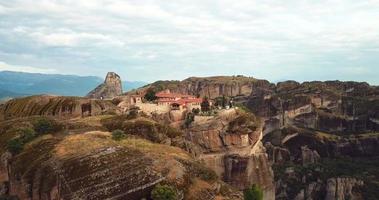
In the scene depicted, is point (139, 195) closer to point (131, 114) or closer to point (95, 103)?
point (131, 114)

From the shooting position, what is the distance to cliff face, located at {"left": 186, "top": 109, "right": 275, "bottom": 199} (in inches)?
4498

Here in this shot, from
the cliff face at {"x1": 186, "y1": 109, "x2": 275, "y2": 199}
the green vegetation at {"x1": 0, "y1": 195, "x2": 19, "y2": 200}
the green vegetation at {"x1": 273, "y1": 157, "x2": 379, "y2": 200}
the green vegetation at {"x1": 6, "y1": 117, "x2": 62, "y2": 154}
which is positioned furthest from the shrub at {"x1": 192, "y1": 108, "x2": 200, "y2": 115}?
the green vegetation at {"x1": 0, "y1": 195, "x2": 19, "y2": 200}

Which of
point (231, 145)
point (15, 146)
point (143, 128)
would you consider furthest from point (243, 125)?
point (15, 146)

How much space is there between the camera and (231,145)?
378 feet

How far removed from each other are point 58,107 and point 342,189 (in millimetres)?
86617

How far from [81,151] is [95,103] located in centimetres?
4522

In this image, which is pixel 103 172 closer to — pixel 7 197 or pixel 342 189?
pixel 7 197

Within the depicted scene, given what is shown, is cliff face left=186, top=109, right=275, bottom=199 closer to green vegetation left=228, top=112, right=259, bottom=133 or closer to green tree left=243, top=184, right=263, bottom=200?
green vegetation left=228, top=112, right=259, bottom=133

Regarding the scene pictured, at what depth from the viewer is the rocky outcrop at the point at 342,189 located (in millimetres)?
153000

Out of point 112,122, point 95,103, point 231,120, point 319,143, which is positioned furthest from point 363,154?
point 112,122

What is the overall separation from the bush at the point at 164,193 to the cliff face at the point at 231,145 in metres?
53.5

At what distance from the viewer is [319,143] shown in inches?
7697

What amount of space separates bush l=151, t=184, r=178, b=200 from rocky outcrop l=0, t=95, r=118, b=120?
5014cm

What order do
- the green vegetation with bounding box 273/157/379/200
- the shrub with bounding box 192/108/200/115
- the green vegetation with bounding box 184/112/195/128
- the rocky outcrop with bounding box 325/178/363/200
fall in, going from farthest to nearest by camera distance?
the green vegetation with bounding box 273/157/379/200 → the rocky outcrop with bounding box 325/178/363/200 → the shrub with bounding box 192/108/200/115 → the green vegetation with bounding box 184/112/195/128
